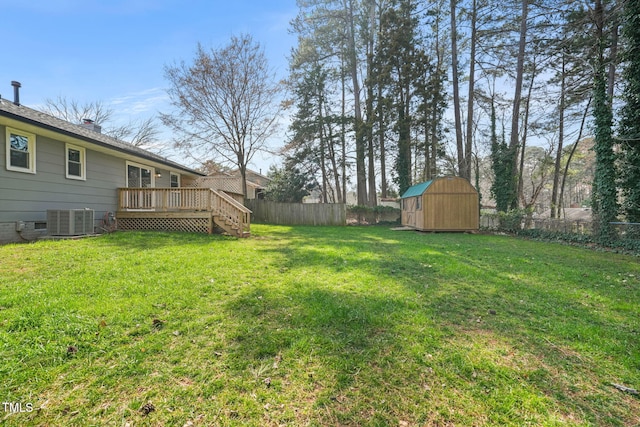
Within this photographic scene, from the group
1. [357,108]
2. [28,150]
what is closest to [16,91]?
[28,150]

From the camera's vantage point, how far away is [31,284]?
3.60 meters

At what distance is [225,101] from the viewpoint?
15.9 m

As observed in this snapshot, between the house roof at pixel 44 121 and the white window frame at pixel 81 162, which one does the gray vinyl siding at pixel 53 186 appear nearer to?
the white window frame at pixel 81 162

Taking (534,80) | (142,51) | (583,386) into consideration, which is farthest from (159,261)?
(534,80)

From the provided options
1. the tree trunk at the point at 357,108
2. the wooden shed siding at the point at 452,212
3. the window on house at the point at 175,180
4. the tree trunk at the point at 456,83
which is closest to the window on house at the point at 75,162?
the window on house at the point at 175,180

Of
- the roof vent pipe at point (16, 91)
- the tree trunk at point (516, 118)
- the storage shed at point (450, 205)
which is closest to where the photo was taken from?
the roof vent pipe at point (16, 91)

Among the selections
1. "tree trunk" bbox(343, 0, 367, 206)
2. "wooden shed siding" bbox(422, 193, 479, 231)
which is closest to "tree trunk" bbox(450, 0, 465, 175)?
"wooden shed siding" bbox(422, 193, 479, 231)

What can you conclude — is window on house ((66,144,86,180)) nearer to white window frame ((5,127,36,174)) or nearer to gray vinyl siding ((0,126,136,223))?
gray vinyl siding ((0,126,136,223))

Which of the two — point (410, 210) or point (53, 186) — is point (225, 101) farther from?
point (410, 210)

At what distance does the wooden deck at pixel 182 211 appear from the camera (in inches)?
368

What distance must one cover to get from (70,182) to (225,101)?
378 inches

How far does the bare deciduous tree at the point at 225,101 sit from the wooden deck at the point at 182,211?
7.55m

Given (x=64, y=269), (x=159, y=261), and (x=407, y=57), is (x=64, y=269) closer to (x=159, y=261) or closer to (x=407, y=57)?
(x=159, y=261)

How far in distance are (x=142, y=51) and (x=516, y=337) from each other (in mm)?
16583
